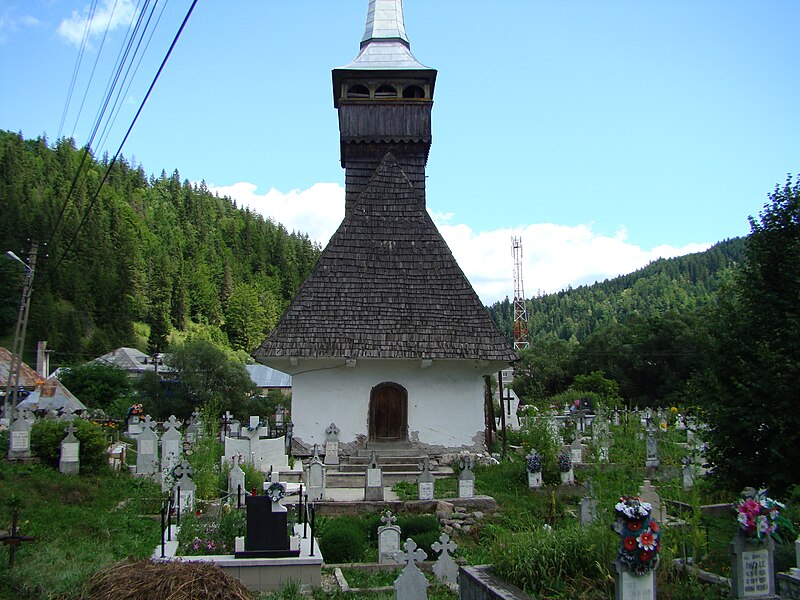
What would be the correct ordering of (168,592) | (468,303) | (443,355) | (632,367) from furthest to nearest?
(632,367) < (468,303) < (443,355) < (168,592)

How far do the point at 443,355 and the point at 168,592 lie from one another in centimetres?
1124

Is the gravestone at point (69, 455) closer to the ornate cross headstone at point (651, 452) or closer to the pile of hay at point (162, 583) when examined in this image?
the pile of hay at point (162, 583)

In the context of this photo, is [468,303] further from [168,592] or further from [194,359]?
[194,359]

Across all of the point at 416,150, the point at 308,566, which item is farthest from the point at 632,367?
the point at 308,566

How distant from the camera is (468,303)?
17438 millimetres

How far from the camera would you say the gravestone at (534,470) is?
14484 mm

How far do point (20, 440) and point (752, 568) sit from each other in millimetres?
13289

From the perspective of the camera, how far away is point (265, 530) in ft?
27.0

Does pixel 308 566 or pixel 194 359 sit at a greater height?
pixel 194 359

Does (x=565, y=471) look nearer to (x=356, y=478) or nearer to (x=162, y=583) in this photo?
(x=356, y=478)

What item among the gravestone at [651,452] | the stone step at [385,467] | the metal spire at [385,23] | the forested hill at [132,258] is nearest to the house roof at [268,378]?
the forested hill at [132,258]

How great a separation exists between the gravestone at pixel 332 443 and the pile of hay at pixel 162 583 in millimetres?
10264

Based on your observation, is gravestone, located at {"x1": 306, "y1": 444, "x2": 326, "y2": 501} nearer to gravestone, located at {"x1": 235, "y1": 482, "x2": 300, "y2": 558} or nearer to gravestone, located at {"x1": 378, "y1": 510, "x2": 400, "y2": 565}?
gravestone, located at {"x1": 378, "y1": 510, "x2": 400, "y2": 565}

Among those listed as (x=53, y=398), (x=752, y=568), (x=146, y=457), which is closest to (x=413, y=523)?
(x=752, y=568)
